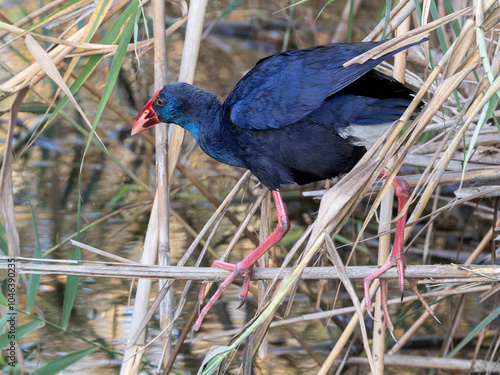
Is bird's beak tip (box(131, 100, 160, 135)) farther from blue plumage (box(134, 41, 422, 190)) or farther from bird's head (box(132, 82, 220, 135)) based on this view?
blue plumage (box(134, 41, 422, 190))

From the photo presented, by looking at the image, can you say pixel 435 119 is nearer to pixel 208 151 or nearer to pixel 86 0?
pixel 208 151

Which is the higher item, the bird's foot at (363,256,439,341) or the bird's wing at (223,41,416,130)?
the bird's wing at (223,41,416,130)

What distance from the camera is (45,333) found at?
2.20 meters

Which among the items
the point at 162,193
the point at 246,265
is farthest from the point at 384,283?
the point at 162,193

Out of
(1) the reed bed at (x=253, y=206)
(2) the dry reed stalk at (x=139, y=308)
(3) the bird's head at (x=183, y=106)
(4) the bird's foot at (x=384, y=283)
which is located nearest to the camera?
(1) the reed bed at (x=253, y=206)

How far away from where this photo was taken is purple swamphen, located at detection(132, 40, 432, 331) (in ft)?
4.57

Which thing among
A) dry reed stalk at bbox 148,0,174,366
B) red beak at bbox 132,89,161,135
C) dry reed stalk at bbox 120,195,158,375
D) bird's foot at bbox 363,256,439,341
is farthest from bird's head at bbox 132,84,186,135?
bird's foot at bbox 363,256,439,341

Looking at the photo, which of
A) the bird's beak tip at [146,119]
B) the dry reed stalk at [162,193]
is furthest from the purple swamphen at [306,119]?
the bird's beak tip at [146,119]

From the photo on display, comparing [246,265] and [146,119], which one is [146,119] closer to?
[146,119]

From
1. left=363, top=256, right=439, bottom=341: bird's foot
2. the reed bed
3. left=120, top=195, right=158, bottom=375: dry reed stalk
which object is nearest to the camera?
the reed bed

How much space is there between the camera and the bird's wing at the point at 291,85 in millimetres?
1384

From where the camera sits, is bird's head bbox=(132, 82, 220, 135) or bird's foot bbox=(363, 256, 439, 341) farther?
bird's head bbox=(132, 82, 220, 135)

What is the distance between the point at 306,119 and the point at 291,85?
89 millimetres

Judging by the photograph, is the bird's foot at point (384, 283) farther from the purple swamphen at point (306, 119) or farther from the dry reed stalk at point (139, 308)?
the dry reed stalk at point (139, 308)
